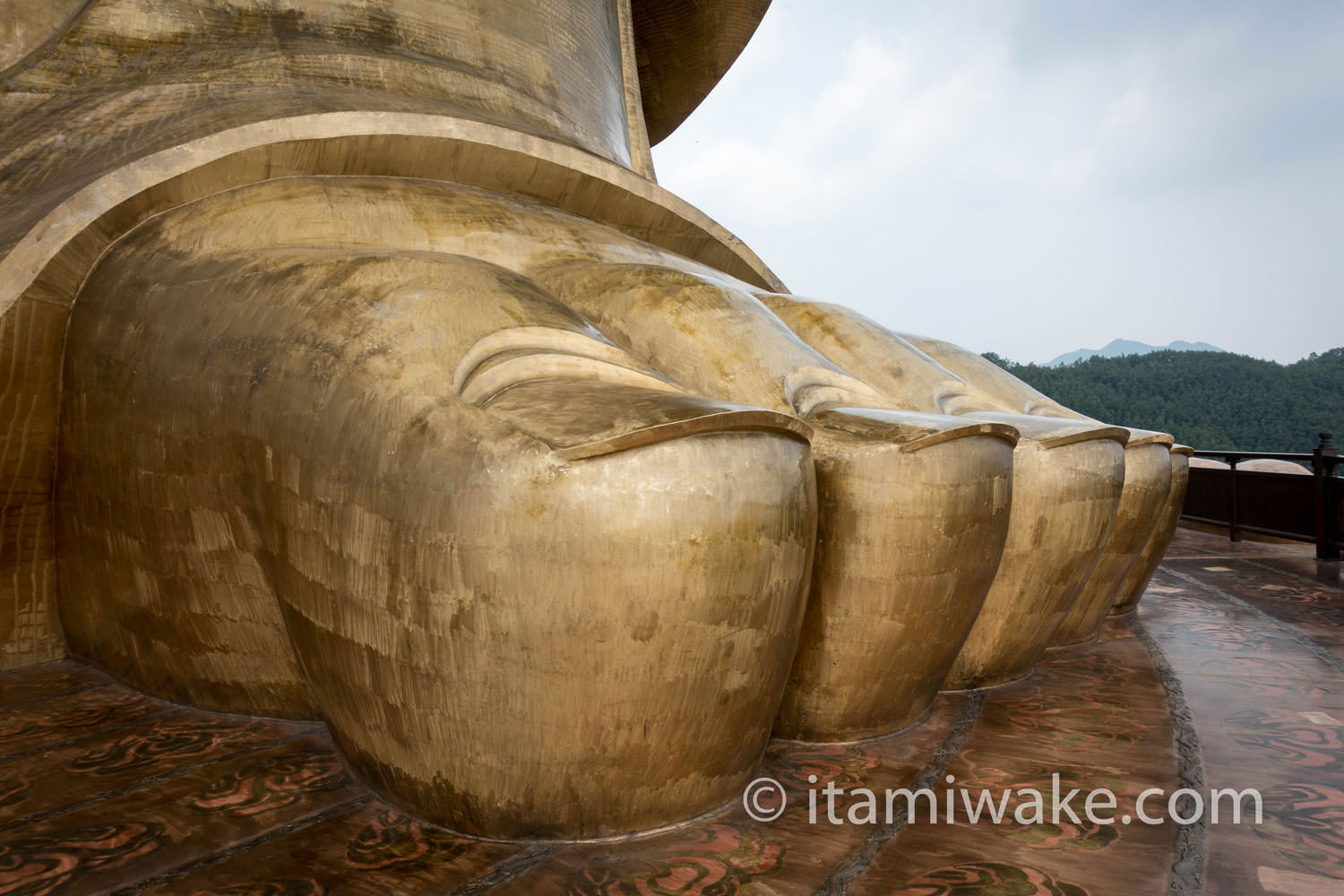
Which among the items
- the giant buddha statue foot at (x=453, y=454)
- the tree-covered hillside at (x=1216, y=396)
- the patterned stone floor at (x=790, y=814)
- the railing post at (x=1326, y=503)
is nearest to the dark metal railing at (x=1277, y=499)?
the railing post at (x=1326, y=503)

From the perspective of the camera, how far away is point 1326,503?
16.1ft

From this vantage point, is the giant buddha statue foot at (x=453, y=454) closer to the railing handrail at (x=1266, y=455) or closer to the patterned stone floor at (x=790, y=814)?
the patterned stone floor at (x=790, y=814)

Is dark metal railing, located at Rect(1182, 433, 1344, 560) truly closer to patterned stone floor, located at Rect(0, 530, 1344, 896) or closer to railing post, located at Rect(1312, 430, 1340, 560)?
railing post, located at Rect(1312, 430, 1340, 560)

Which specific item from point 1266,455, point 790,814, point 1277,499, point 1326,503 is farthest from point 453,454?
point 1277,499

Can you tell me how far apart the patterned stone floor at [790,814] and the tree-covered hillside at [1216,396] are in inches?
300

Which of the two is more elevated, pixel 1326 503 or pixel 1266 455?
pixel 1266 455

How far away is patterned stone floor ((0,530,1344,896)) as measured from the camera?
4.64 feet

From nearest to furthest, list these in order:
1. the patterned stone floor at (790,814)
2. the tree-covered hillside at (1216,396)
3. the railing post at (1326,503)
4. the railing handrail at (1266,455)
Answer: the patterned stone floor at (790,814)
the railing post at (1326,503)
the railing handrail at (1266,455)
the tree-covered hillside at (1216,396)

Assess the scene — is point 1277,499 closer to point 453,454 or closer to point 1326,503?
point 1326,503

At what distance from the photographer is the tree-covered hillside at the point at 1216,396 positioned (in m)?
9.80

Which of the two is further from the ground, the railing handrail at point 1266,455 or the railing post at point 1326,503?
the railing handrail at point 1266,455

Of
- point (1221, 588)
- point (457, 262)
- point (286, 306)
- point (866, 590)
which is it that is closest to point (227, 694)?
point (286, 306)

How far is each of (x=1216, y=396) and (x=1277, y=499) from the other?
568cm

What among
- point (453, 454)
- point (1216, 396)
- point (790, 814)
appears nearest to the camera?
point (453, 454)
